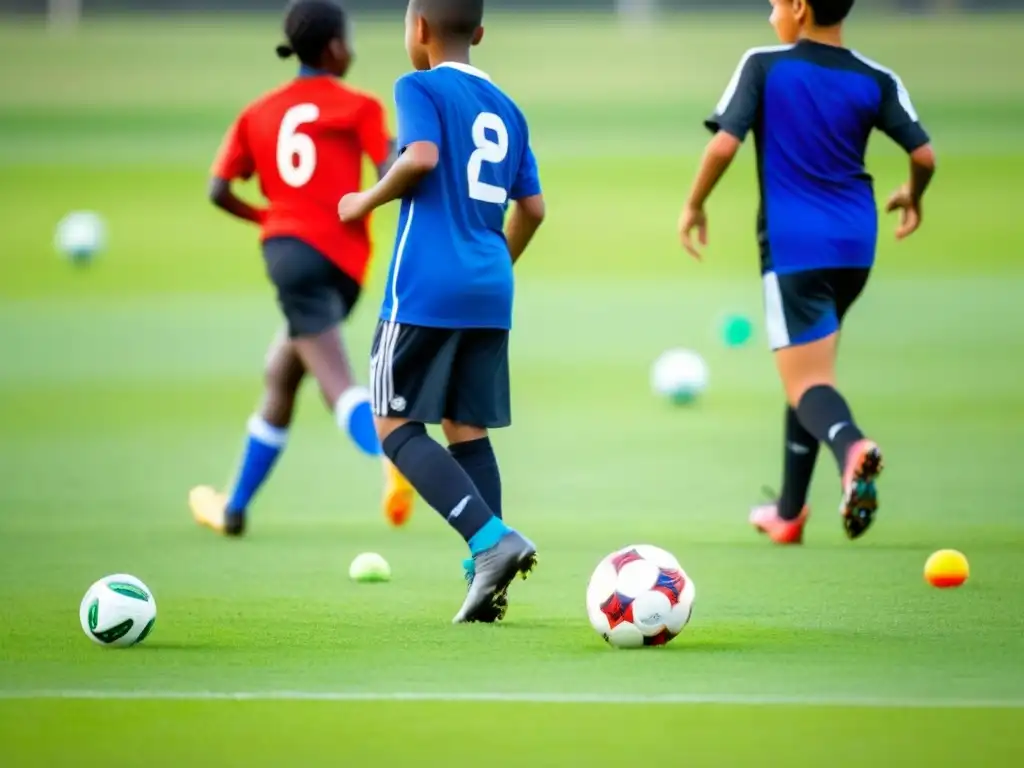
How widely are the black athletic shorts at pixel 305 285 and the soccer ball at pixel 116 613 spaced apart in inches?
100

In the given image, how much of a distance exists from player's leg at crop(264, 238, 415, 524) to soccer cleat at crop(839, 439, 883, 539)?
2107 mm

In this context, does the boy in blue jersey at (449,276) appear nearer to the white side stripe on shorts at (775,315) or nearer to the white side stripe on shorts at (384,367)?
the white side stripe on shorts at (384,367)

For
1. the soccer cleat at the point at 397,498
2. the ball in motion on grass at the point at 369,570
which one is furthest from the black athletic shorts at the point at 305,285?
the ball in motion on grass at the point at 369,570

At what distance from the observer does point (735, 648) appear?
609 cm

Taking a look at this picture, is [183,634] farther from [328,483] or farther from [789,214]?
[328,483]

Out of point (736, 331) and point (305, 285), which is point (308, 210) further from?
point (736, 331)

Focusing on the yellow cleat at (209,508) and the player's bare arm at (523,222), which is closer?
the player's bare arm at (523,222)

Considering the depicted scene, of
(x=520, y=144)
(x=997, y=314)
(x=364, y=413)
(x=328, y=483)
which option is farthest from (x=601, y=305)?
(x=520, y=144)

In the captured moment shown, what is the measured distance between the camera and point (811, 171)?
7770 millimetres

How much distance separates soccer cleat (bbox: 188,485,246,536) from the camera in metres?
8.84

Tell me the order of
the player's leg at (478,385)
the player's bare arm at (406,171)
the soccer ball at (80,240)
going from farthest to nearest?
1. the soccer ball at (80,240)
2. the player's leg at (478,385)
3. the player's bare arm at (406,171)

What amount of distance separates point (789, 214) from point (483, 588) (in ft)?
7.10

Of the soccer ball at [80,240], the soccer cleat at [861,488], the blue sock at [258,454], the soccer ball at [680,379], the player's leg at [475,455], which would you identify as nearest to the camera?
the player's leg at [475,455]

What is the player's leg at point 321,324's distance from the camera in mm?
8578
